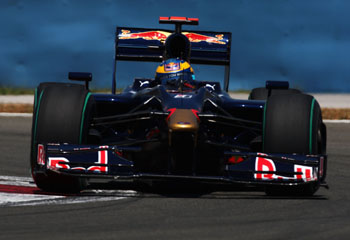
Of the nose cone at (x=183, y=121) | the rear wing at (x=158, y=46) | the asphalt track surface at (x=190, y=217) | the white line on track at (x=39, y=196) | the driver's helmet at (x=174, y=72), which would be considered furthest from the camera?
the rear wing at (x=158, y=46)

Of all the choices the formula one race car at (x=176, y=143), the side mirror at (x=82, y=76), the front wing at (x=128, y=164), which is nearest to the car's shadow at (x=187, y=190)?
the formula one race car at (x=176, y=143)

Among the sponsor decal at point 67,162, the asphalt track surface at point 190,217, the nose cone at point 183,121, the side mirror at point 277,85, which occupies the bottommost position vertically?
the asphalt track surface at point 190,217

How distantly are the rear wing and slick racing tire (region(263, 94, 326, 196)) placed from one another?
3.59 meters

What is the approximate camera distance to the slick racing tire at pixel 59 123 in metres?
7.66

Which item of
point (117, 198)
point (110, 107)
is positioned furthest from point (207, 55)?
point (117, 198)

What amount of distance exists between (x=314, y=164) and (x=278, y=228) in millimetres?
1571

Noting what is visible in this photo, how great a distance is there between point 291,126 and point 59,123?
2064 mm

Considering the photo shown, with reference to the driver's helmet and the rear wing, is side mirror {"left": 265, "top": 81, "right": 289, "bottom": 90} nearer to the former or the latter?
the driver's helmet

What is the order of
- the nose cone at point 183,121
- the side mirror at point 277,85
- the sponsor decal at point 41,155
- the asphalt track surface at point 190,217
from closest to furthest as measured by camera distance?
1. the asphalt track surface at point 190,217
2. the nose cone at point 183,121
3. the sponsor decal at point 41,155
4. the side mirror at point 277,85

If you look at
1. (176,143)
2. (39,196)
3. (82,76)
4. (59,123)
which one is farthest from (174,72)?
(39,196)

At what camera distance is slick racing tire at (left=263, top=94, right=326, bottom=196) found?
7.67 m

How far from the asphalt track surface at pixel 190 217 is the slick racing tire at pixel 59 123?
72 cm

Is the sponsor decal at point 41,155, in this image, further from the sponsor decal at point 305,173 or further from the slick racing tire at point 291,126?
the sponsor decal at point 305,173

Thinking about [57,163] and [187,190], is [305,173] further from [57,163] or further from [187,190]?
[57,163]
